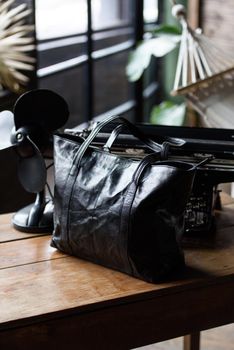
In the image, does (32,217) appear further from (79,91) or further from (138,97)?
(138,97)

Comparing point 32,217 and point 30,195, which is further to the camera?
point 30,195

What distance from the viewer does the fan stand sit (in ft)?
5.90

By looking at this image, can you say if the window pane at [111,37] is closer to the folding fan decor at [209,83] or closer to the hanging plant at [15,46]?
the folding fan decor at [209,83]

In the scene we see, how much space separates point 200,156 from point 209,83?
1194 mm

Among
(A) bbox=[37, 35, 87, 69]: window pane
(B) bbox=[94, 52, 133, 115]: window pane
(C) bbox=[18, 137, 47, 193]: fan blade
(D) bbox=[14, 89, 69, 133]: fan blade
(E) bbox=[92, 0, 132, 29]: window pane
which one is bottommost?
(B) bbox=[94, 52, 133, 115]: window pane

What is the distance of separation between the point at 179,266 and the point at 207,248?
16cm

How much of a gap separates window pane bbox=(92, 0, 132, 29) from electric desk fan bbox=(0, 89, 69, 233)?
84.2 inches

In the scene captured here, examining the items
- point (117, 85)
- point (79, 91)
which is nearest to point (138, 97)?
point (117, 85)

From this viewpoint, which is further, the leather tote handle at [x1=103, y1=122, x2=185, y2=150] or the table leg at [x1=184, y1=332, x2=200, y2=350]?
the table leg at [x1=184, y1=332, x2=200, y2=350]

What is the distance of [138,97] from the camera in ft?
14.1

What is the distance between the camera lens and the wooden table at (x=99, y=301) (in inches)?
54.1

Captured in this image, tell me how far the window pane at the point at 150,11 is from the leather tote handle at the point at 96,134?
269cm

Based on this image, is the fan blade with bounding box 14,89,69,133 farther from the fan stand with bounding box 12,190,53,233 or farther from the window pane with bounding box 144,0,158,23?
the window pane with bounding box 144,0,158,23

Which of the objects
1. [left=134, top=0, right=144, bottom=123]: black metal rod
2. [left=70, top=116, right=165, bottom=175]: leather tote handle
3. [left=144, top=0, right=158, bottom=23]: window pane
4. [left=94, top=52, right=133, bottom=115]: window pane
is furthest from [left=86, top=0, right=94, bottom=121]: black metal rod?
[left=70, top=116, right=165, bottom=175]: leather tote handle
